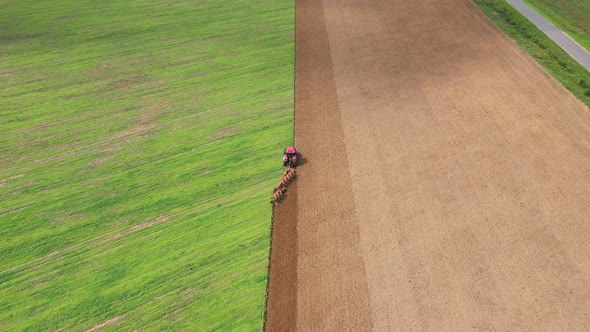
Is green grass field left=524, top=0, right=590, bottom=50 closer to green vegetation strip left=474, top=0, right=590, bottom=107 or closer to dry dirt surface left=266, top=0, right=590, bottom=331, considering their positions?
green vegetation strip left=474, top=0, right=590, bottom=107

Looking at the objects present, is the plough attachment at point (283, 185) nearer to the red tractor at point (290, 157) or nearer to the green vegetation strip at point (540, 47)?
the red tractor at point (290, 157)

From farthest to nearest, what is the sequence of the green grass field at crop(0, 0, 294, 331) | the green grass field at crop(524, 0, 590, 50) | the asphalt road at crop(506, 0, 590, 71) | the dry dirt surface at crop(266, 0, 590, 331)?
the green grass field at crop(524, 0, 590, 50) < the asphalt road at crop(506, 0, 590, 71) < the green grass field at crop(0, 0, 294, 331) < the dry dirt surface at crop(266, 0, 590, 331)

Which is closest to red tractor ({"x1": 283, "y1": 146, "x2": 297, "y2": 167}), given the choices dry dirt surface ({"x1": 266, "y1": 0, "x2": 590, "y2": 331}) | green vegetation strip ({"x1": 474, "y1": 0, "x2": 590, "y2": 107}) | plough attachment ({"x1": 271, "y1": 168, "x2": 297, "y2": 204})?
plough attachment ({"x1": 271, "y1": 168, "x2": 297, "y2": 204})

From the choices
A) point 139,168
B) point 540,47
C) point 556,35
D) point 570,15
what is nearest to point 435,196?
point 139,168

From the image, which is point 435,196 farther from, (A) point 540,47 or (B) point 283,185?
(A) point 540,47

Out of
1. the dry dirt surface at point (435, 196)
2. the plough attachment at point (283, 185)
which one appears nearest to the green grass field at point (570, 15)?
the dry dirt surface at point (435, 196)

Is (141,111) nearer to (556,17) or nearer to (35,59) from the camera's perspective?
(35,59)
